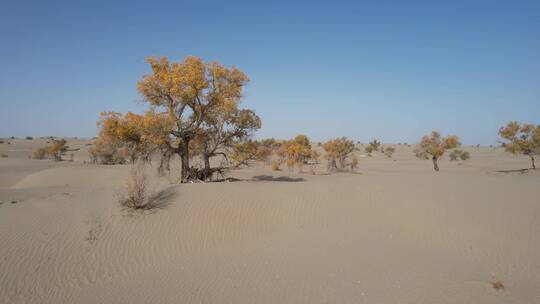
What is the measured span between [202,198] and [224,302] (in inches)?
204

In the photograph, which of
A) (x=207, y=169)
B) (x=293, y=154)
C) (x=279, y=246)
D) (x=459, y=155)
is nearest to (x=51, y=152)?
(x=293, y=154)

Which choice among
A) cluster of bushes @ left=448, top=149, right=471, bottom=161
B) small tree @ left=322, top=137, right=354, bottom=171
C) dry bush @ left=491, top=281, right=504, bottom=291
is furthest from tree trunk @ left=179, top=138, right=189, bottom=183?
cluster of bushes @ left=448, top=149, right=471, bottom=161

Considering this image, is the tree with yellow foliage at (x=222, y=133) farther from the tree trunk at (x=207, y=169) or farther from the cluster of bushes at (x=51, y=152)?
the cluster of bushes at (x=51, y=152)

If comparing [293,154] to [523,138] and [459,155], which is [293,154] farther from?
[459,155]

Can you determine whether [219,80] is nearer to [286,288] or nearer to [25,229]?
[25,229]

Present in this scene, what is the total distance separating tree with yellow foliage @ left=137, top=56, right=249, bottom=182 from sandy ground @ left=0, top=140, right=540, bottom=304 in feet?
11.1

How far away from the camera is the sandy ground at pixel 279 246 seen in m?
5.55

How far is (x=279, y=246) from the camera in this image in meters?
7.72

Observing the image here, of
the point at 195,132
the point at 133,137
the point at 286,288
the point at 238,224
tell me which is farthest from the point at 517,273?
the point at 133,137

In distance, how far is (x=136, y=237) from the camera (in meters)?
7.76

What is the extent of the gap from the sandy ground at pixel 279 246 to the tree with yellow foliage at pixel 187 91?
3.39 metres

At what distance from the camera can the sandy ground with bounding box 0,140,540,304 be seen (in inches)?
219

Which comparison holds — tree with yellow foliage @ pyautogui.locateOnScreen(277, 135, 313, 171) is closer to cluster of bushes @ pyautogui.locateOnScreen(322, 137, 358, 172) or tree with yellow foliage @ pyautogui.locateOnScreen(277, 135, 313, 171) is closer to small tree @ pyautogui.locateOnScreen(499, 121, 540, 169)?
cluster of bushes @ pyautogui.locateOnScreen(322, 137, 358, 172)

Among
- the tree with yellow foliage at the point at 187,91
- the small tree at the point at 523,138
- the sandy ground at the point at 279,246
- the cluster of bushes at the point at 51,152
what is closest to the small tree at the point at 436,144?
the small tree at the point at 523,138
